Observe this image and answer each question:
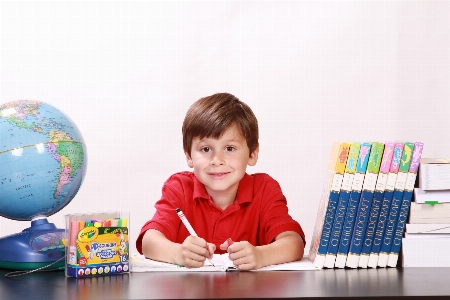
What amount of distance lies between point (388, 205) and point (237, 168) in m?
0.44

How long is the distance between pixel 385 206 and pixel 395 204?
1.0 inches

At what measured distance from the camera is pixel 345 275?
1.71 meters

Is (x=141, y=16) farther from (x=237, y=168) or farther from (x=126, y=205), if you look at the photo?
(x=237, y=168)

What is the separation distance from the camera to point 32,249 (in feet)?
6.23

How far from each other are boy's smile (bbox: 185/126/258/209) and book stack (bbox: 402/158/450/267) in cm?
49

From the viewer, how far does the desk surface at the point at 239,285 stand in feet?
4.79

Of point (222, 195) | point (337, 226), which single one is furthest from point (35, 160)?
point (337, 226)

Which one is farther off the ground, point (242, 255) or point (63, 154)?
point (63, 154)

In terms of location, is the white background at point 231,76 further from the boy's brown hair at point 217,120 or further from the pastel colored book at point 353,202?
the pastel colored book at point 353,202

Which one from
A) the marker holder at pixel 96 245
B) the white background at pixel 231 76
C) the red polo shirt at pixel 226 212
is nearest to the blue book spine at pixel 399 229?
the red polo shirt at pixel 226 212

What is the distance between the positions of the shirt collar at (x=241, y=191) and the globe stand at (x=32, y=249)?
0.40 m

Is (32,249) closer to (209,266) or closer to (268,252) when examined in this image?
(209,266)

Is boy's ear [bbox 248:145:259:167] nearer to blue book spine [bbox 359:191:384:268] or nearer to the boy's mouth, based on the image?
the boy's mouth

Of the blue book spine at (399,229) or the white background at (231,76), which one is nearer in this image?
the blue book spine at (399,229)
